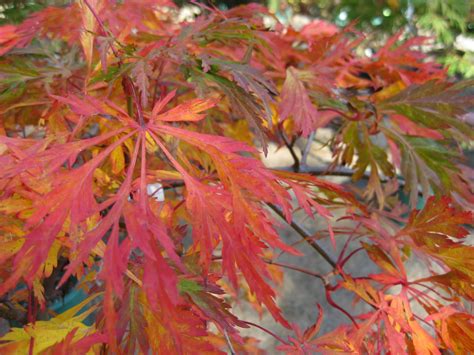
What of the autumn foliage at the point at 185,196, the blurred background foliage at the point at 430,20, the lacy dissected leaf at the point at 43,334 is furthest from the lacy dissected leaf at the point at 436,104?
the blurred background foliage at the point at 430,20

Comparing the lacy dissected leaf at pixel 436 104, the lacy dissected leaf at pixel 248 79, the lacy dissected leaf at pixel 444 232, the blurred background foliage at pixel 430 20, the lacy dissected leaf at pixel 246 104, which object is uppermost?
the lacy dissected leaf at pixel 248 79

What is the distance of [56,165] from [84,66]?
0.35 meters

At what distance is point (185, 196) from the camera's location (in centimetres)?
51

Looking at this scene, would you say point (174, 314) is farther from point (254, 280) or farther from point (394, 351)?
point (394, 351)

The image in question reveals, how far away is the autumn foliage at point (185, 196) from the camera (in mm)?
330

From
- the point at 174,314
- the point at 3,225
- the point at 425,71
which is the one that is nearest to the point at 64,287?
the point at 3,225

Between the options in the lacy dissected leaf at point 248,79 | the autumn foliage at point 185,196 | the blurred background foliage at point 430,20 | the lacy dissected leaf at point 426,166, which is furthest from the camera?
the blurred background foliage at point 430,20

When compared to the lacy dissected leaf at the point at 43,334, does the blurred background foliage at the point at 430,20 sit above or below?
below

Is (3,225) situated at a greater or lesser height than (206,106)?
lesser

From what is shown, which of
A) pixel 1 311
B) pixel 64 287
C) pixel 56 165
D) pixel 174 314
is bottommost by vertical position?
pixel 64 287

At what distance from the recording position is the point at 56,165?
34 cm

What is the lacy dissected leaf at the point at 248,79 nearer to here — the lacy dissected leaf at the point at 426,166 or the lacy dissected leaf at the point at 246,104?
the lacy dissected leaf at the point at 246,104

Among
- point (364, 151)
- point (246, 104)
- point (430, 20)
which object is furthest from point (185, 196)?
point (430, 20)

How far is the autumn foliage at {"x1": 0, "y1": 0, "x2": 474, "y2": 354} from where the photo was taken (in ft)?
1.08
